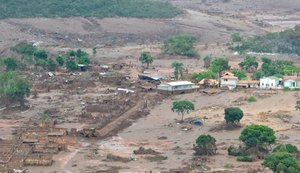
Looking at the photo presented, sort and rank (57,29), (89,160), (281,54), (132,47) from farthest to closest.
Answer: (57,29) < (132,47) < (281,54) < (89,160)

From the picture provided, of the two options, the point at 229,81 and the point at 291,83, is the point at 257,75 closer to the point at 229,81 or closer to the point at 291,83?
the point at 229,81

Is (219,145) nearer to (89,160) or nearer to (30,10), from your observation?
(89,160)

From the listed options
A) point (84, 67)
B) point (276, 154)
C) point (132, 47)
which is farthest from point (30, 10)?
point (276, 154)

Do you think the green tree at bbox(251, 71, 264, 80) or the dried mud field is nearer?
the dried mud field

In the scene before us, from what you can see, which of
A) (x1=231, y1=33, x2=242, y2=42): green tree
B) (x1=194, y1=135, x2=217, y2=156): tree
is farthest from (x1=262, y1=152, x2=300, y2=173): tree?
(x1=231, y1=33, x2=242, y2=42): green tree

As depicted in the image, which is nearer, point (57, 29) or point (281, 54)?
point (281, 54)

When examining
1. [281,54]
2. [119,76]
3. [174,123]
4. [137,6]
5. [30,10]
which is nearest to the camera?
[174,123]

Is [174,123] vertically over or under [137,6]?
under

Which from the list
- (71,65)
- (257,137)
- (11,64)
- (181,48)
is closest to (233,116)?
(257,137)

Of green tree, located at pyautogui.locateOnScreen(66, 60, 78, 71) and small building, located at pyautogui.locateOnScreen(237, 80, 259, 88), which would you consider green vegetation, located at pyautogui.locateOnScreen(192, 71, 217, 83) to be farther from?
green tree, located at pyautogui.locateOnScreen(66, 60, 78, 71)
